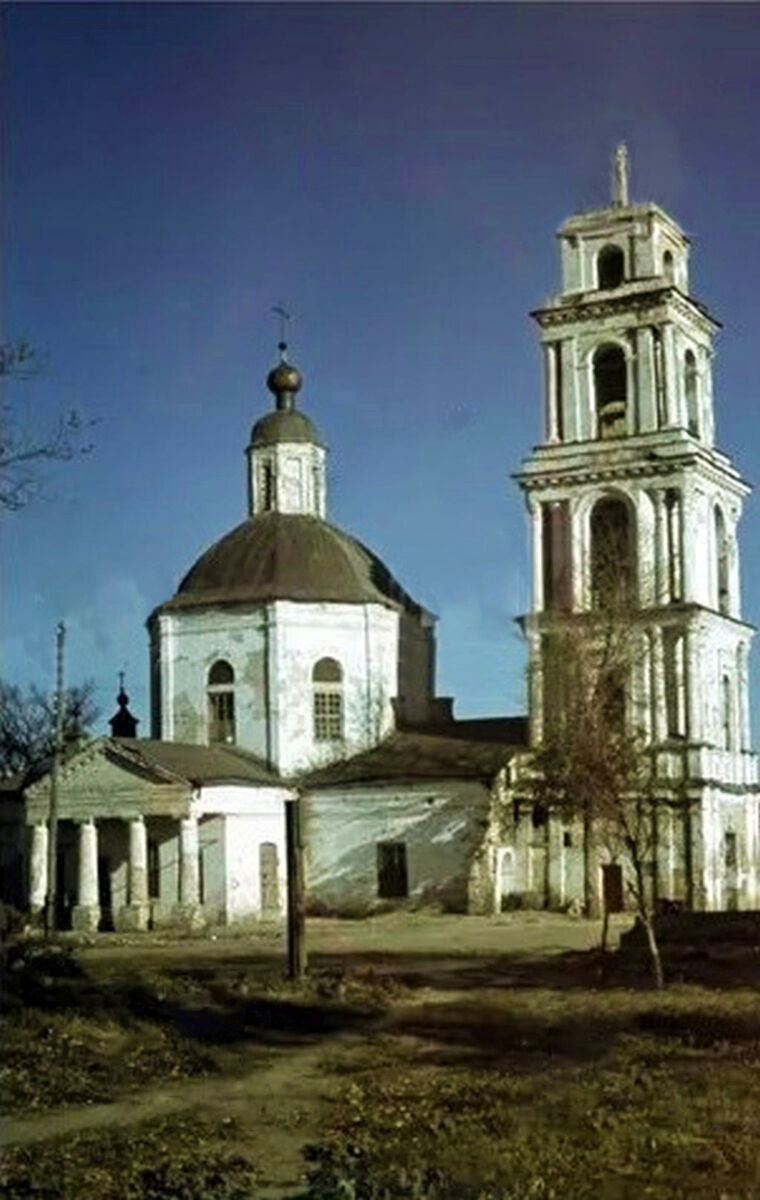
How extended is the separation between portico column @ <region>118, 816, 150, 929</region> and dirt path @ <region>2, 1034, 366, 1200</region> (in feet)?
79.2

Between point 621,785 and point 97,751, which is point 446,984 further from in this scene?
point 97,751

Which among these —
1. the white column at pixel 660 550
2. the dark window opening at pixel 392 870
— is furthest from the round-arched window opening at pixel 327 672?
the white column at pixel 660 550

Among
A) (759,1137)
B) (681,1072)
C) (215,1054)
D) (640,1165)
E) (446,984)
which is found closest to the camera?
(640,1165)

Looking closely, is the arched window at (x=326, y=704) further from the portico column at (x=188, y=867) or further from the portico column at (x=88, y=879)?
the portico column at (x=88, y=879)

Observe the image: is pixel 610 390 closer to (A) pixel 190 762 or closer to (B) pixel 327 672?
(B) pixel 327 672

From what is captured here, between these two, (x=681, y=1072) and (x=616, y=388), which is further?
(x=616, y=388)

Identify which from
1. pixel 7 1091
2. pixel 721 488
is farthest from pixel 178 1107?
pixel 721 488

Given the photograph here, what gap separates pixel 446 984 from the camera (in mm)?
24578

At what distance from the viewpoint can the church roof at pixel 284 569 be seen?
46.6 metres

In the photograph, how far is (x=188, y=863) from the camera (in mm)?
41406

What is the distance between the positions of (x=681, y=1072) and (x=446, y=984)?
29.5 feet

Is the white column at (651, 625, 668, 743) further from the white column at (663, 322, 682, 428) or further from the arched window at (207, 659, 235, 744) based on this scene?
the arched window at (207, 659, 235, 744)

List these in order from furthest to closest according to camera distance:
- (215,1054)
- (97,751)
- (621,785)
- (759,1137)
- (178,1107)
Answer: (97,751)
(621,785)
(215,1054)
(178,1107)
(759,1137)

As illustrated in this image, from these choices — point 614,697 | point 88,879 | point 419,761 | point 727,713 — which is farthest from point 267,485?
point 727,713
